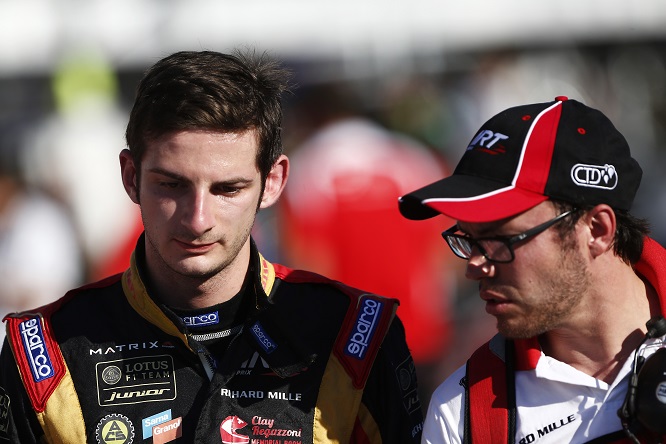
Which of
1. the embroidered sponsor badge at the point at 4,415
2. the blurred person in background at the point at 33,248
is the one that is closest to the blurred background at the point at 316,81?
the blurred person in background at the point at 33,248

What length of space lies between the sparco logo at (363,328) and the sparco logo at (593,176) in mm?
675

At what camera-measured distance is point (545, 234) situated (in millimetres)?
2506

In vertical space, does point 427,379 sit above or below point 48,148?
below

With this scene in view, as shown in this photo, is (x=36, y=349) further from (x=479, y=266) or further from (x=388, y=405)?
(x=479, y=266)

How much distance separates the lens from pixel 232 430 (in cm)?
271

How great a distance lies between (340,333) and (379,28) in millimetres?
3971

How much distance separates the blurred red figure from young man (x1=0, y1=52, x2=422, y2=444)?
234cm

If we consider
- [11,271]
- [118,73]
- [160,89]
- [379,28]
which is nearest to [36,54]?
[118,73]

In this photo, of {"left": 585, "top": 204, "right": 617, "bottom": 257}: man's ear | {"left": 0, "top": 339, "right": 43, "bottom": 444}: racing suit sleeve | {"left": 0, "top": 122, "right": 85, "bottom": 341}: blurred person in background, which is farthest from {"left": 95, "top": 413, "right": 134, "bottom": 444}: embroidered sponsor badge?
{"left": 0, "top": 122, "right": 85, "bottom": 341}: blurred person in background

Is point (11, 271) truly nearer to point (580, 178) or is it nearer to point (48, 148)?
point (48, 148)

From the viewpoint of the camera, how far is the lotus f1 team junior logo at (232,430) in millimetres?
2699

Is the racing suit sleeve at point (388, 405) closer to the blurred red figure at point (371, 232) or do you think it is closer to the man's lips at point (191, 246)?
the man's lips at point (191, 246)

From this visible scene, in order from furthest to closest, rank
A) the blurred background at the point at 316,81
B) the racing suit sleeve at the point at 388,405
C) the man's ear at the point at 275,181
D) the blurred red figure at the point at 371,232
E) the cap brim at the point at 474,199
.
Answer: the blurred background at the point at 316,81 → the blurred red figure at the point at 371,232 → the man's ear at the point at 275,181 → the racing suit sleeve at the point at 388,405 → the cap brim at the point at 474,199

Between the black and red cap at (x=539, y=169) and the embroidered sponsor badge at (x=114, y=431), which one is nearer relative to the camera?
the black and red cap at (x=539, y=169)
